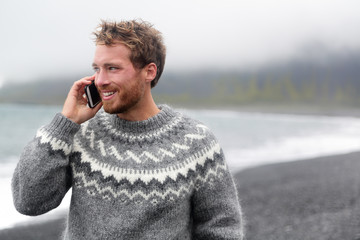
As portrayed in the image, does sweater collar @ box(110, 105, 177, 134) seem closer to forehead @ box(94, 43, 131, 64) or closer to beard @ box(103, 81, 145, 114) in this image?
beard @ box(103, 81, 145, 114)

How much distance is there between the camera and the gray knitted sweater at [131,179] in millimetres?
2215

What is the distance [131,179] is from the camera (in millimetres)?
2289

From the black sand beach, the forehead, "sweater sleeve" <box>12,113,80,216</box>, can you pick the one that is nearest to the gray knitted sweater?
"sweater sleeve" <box>12,113,80,216</box>

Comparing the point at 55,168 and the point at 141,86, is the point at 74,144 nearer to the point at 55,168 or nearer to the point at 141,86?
the point at 55,168

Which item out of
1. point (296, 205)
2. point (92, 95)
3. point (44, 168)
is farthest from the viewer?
point (296, 205)

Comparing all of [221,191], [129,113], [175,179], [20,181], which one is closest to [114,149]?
[129,113]

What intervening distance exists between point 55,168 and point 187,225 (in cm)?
93

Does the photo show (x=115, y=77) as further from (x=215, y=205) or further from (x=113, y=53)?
(x=215, y=205)

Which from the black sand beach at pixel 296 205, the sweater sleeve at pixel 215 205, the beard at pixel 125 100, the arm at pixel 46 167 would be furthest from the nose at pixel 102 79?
the black sand beach at pixel 296 205

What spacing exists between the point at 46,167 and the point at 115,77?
0.67m

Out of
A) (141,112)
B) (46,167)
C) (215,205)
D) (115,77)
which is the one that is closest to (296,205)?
(215,205)

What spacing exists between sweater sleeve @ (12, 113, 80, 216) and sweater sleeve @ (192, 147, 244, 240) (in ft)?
2.79

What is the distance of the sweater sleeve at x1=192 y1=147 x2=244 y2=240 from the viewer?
7.91 ft

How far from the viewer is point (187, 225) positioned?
8.08ft
